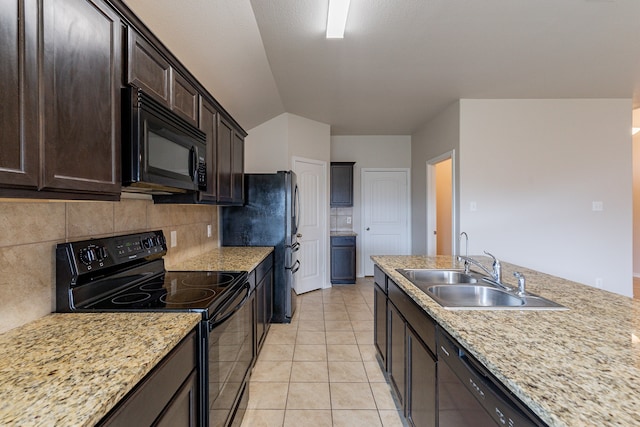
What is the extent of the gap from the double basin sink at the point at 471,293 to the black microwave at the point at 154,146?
4.57 ft

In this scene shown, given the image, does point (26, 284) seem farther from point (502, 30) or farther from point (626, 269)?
point (626, 269)

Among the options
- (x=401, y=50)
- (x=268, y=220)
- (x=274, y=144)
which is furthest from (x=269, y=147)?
(x=401, y=50)

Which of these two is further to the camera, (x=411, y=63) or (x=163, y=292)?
(x=411, y=63)

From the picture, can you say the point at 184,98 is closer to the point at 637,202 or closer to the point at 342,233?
the point at 342,233

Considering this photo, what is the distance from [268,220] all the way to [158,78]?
1846 mm

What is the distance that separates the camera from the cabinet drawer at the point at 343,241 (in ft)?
15.9

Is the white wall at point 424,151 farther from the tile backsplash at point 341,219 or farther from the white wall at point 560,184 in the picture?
the tile backsplash at point 341,219

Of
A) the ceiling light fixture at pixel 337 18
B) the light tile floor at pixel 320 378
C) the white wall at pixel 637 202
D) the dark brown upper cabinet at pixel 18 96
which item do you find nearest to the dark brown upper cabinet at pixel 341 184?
the light tile floor at pixel 320 378

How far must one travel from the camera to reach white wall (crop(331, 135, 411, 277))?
533 cm

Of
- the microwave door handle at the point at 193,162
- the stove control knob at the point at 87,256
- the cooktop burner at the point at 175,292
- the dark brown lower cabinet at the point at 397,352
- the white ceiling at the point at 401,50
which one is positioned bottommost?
the dark brown lower cabinet at the point at 397,352

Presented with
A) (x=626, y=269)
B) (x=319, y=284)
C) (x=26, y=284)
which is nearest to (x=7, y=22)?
(x=26, y=284)

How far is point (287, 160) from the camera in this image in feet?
13.1

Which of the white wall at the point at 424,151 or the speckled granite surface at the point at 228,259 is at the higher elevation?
the white wall at the point at 424,151

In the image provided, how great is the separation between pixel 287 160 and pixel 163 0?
250cm
